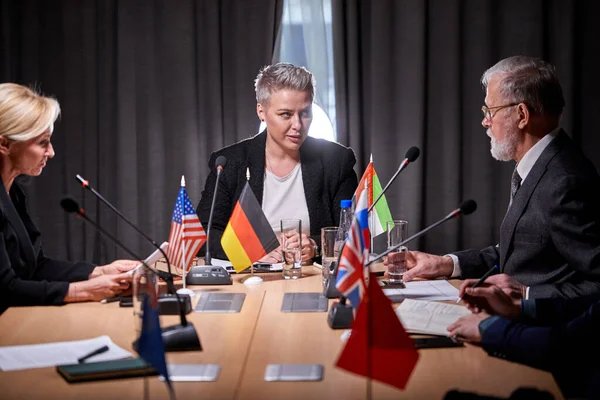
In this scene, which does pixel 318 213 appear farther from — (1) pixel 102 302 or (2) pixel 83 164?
(2) pixel 83 164

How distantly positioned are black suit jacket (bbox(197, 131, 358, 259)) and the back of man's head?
1.10 metres

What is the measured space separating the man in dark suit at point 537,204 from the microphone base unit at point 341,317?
56 cm

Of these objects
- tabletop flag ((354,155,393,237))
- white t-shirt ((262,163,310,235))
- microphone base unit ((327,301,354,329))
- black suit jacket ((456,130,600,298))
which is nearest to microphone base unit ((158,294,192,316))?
microphone base unit ((327,301,354,329))

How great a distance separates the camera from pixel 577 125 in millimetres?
4609

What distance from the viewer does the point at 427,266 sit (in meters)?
2.66

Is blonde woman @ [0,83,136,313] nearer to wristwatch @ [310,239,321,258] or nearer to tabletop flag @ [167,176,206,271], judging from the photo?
tabletop flag @ [167,176,206,271]

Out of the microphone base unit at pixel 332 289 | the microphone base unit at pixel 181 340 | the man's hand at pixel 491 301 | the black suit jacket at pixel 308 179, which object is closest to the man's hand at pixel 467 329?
the man's hand at pixel 491 301

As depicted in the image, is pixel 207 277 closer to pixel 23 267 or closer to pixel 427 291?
pixel 23 267

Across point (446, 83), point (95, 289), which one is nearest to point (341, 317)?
point (95, 289)

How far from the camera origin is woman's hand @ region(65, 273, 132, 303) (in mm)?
2342

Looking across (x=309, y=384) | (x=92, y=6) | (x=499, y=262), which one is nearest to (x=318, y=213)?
(x=499, y=262)

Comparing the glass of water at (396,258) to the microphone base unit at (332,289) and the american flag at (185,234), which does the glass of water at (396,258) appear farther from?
the american flag at (185,234)

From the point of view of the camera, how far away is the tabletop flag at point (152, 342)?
1.30 metres

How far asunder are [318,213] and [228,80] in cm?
154
